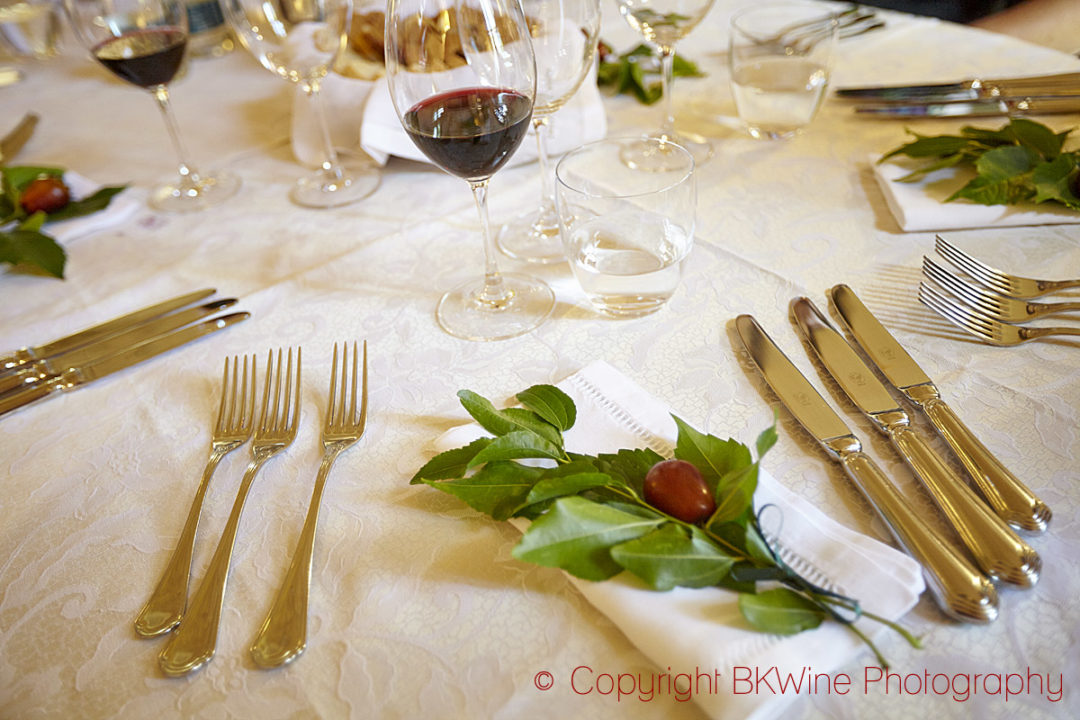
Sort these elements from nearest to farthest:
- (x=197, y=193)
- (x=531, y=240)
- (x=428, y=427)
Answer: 1. (x=428, y=427)
2. (x=531, y=240)
3. (x=197, y=193)

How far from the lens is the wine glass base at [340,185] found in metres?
1.22

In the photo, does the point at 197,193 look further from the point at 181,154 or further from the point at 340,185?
the point at 340,185

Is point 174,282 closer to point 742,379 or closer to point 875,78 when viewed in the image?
point 742,379

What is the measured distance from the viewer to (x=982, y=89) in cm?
115

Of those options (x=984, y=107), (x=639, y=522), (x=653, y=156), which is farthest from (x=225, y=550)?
(x=984, y=107)

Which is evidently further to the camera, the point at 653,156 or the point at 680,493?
the point at 653,156

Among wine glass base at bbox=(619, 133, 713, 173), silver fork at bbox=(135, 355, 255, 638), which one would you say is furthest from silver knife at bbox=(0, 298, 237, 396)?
wine glass base at bbox=(619, 133, 713, 173)

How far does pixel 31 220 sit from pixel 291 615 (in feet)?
2.89

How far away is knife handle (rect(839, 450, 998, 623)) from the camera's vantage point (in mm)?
517

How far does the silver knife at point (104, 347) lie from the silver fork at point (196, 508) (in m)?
0.11

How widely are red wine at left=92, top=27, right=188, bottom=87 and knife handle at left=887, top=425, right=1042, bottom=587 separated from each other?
1.17 metres

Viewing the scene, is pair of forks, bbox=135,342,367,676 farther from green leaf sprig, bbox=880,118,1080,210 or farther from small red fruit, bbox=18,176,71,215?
green leaf sprig, bbox=880,118,1080,210

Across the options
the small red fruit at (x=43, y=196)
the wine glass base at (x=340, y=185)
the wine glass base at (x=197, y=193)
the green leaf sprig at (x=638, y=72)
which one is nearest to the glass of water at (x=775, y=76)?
the green leaf sprig at (x=638, y=72)

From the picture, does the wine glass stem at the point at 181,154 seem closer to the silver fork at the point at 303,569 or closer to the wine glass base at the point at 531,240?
the wine glass base at the point at 531,240
